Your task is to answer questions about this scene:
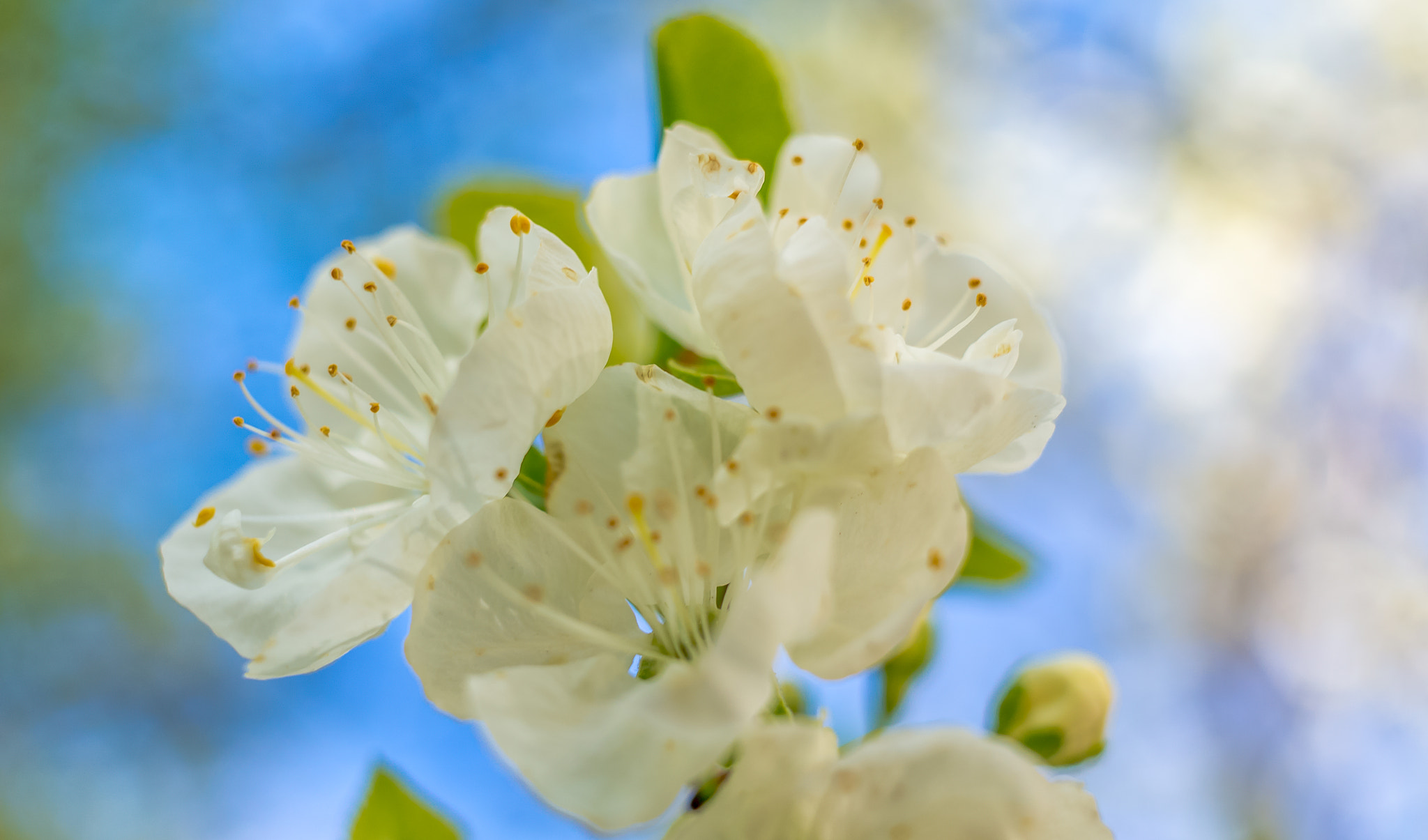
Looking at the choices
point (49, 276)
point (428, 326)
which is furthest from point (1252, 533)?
point (49, 276)

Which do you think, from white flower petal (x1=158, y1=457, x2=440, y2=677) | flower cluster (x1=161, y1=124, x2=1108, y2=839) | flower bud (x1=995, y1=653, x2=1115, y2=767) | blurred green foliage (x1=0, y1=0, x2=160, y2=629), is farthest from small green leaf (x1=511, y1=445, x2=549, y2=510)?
blurred green foliage (x1=0, y1=0, x2=160, y2=629)

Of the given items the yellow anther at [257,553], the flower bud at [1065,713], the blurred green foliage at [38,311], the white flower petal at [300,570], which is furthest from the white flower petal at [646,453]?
the blurred green foliage at [38,311]

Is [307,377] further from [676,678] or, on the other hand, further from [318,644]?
[676,678]

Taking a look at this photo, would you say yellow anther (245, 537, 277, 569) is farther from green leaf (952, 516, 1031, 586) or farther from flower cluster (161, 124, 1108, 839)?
green leaf (952, 516, 1031, 586)

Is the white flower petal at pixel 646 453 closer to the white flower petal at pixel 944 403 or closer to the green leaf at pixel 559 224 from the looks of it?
the white flower petal at pixel 944 403

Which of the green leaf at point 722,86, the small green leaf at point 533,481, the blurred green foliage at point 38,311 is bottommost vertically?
the blurred green foliage at point 38,311

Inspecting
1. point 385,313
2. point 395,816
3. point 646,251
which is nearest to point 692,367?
point 646,251
